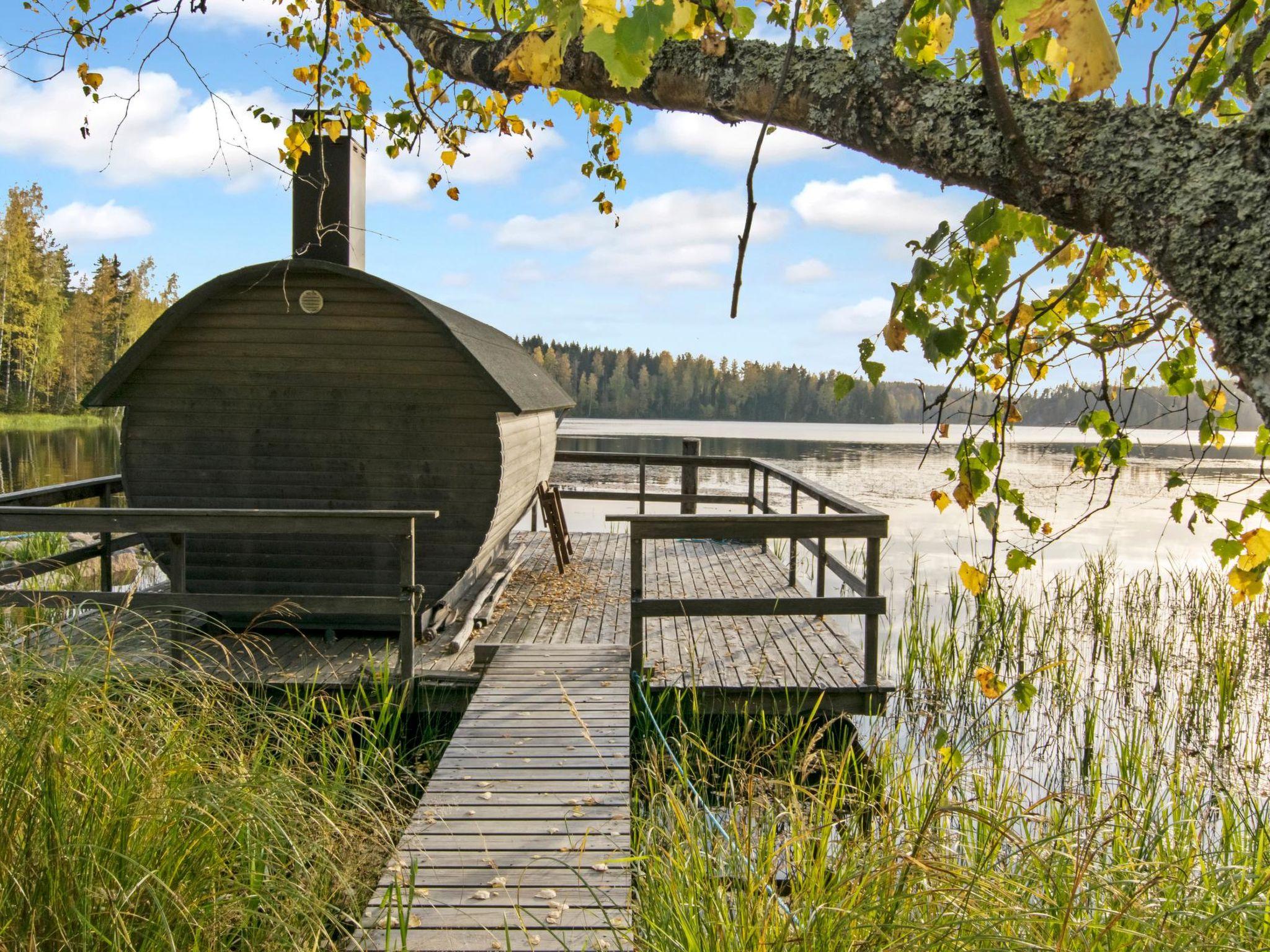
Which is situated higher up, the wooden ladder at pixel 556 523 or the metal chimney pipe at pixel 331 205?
the metal chimney pipe at pixel 331 205

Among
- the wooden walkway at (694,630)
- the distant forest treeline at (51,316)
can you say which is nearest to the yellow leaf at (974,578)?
the wooden walkway at (694,630)

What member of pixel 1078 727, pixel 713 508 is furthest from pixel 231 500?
pixel 713 508

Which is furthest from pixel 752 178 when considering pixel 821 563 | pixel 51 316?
pixel 51 316

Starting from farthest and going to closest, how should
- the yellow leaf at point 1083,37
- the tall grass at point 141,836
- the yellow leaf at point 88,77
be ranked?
the yellow leaf at point 88,77, the tall grass at point 141,836, the yellow leaf at point 1083,37

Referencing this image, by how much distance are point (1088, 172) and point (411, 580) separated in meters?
4.98

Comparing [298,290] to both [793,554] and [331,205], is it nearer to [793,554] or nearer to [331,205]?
[331,205]

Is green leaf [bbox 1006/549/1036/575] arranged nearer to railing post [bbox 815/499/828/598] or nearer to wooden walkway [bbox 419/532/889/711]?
wooden walkway [bbox 419/532/889/711]

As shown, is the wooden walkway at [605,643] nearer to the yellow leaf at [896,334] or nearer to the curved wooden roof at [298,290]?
the curved wooden roof at [298,290]

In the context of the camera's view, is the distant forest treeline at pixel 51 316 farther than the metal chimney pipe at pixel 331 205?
Yes

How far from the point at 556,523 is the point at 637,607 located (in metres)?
4.31

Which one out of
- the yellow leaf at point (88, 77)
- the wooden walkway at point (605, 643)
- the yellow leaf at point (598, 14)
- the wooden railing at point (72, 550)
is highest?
the yellow leaf at point (88, 77)

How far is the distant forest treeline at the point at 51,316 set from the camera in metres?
45.7

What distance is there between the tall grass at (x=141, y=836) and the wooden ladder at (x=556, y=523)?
6.45m

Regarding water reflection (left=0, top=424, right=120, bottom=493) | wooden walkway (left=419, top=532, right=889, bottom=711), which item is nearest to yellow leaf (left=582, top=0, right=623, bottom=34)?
wooden walkway (left=419, top=532, right=889, bottom=711)
